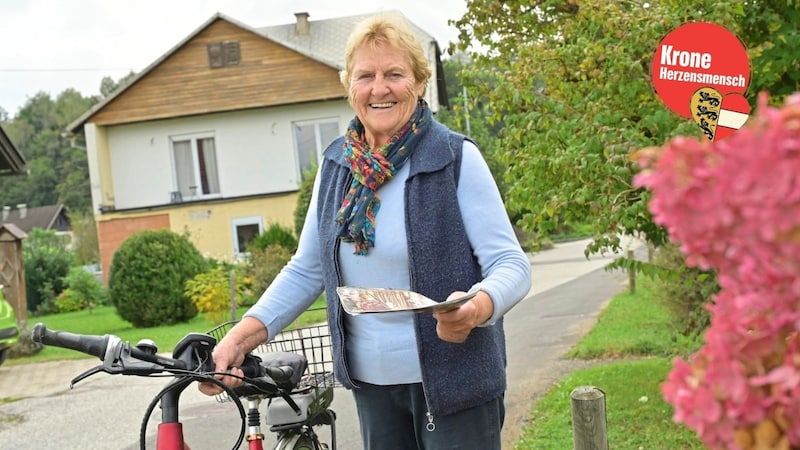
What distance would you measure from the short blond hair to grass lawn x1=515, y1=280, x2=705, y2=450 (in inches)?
95.7

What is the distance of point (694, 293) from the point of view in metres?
8.72

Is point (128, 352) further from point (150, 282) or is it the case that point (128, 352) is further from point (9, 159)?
point (9, 159)

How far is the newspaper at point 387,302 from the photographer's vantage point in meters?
2.15

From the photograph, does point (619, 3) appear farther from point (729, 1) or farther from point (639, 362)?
point (639, 362)

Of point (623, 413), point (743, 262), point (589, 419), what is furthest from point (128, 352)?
point (623, 413)

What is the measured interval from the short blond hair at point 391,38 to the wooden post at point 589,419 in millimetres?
2189

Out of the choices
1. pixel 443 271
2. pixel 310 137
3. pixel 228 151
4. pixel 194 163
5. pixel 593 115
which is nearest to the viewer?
pixel 443 271

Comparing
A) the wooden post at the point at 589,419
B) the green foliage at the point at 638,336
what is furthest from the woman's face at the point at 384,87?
the green foliage at the point at 638,336

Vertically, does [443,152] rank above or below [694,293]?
above

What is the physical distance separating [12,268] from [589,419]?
40.6ft

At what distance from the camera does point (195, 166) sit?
27.0 m

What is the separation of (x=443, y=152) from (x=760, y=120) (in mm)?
1772

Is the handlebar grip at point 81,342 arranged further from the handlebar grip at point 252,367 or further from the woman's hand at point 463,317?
the woman's hand at point 463,317

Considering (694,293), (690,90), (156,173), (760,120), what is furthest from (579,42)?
(156,173)
